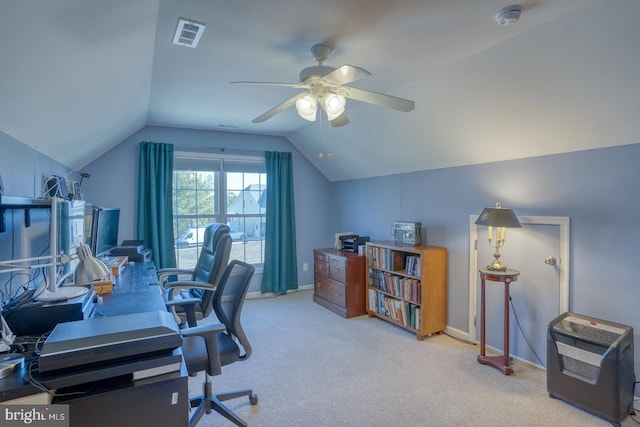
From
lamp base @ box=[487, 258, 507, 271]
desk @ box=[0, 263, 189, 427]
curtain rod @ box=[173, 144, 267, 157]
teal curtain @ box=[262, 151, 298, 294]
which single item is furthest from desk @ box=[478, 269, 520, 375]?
curtain rod @ box=[173, 144, 267, 157]

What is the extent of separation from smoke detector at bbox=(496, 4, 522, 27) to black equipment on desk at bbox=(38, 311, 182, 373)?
2.16 m

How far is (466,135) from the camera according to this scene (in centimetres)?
295

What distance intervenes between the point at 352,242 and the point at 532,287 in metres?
2.09

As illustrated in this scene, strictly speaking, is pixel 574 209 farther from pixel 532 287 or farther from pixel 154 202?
pixel 154 202

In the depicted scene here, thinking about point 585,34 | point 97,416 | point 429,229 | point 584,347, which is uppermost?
point 585,34

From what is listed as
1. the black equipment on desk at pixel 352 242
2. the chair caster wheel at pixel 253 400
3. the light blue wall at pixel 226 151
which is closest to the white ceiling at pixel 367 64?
the light blue wall at pixel 226 151

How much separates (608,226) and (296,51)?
243 cm

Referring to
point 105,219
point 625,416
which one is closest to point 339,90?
point 105,219

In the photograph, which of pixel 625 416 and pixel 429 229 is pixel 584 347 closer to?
pixel 625 416

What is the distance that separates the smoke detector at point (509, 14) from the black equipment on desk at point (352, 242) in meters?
2.90

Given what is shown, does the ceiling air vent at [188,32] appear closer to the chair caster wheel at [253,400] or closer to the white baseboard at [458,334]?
the chair caster wheel at [253,400]

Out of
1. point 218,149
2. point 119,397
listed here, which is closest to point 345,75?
point 119,397

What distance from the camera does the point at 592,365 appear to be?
6.89ft

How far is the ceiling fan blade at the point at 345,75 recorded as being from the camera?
1735 mm
